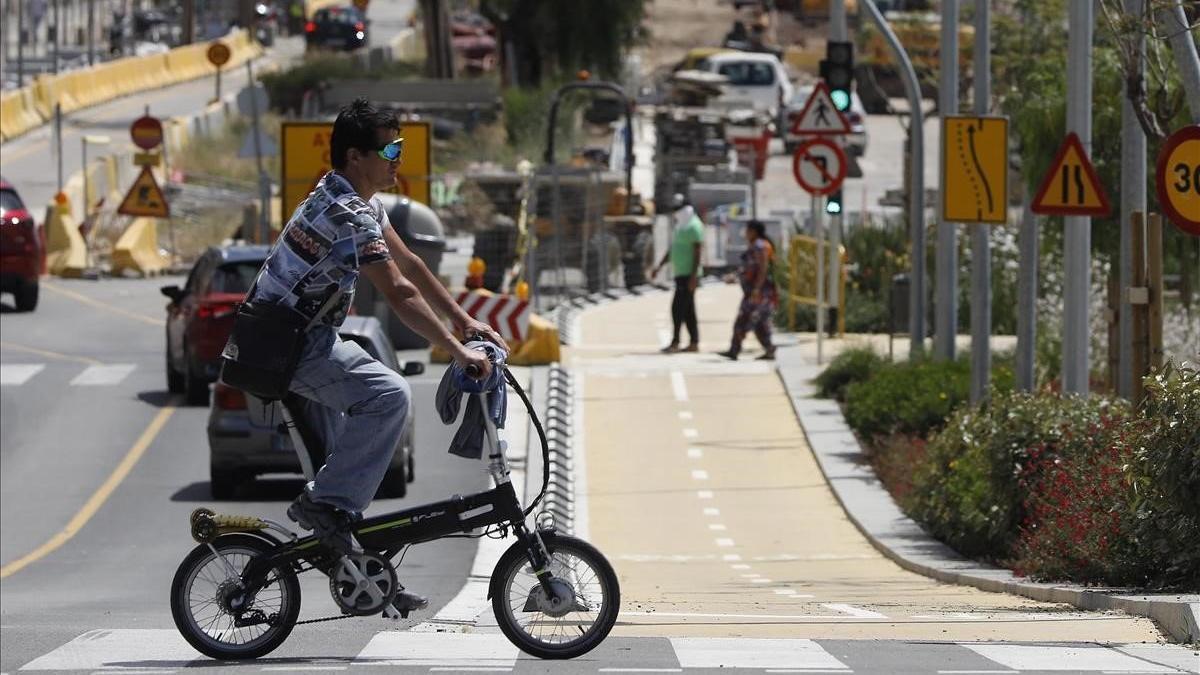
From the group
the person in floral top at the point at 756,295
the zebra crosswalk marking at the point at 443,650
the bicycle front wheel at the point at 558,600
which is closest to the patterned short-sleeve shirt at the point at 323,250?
the bicycle front wheel at the point at 558,600

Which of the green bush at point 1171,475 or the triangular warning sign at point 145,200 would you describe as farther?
the triangular warning sign at point 145,200

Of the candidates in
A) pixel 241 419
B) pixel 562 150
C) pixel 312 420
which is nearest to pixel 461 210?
pixel 562 150

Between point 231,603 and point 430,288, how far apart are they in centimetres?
136

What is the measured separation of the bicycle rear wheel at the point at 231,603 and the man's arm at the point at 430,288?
1.11 meters

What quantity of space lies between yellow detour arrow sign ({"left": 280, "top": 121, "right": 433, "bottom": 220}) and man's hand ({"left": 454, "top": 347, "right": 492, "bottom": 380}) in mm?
25468

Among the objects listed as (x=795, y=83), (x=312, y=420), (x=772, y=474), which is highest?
(x=795, y=83)

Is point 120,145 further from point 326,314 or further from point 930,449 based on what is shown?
point 326,314

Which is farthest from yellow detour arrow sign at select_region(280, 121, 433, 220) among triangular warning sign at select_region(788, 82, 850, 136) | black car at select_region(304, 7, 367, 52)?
black car at select_region(304, 7, 367, 52)

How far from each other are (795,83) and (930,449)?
56.9 meters

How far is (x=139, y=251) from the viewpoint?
43.5 meters

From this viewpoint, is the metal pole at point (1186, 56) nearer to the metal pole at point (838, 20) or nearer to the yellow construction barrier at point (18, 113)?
the metal pole at point (838, 20)

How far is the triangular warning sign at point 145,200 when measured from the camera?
131 feet

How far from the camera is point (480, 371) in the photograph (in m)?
8.26

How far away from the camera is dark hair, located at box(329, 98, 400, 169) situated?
333 inches
